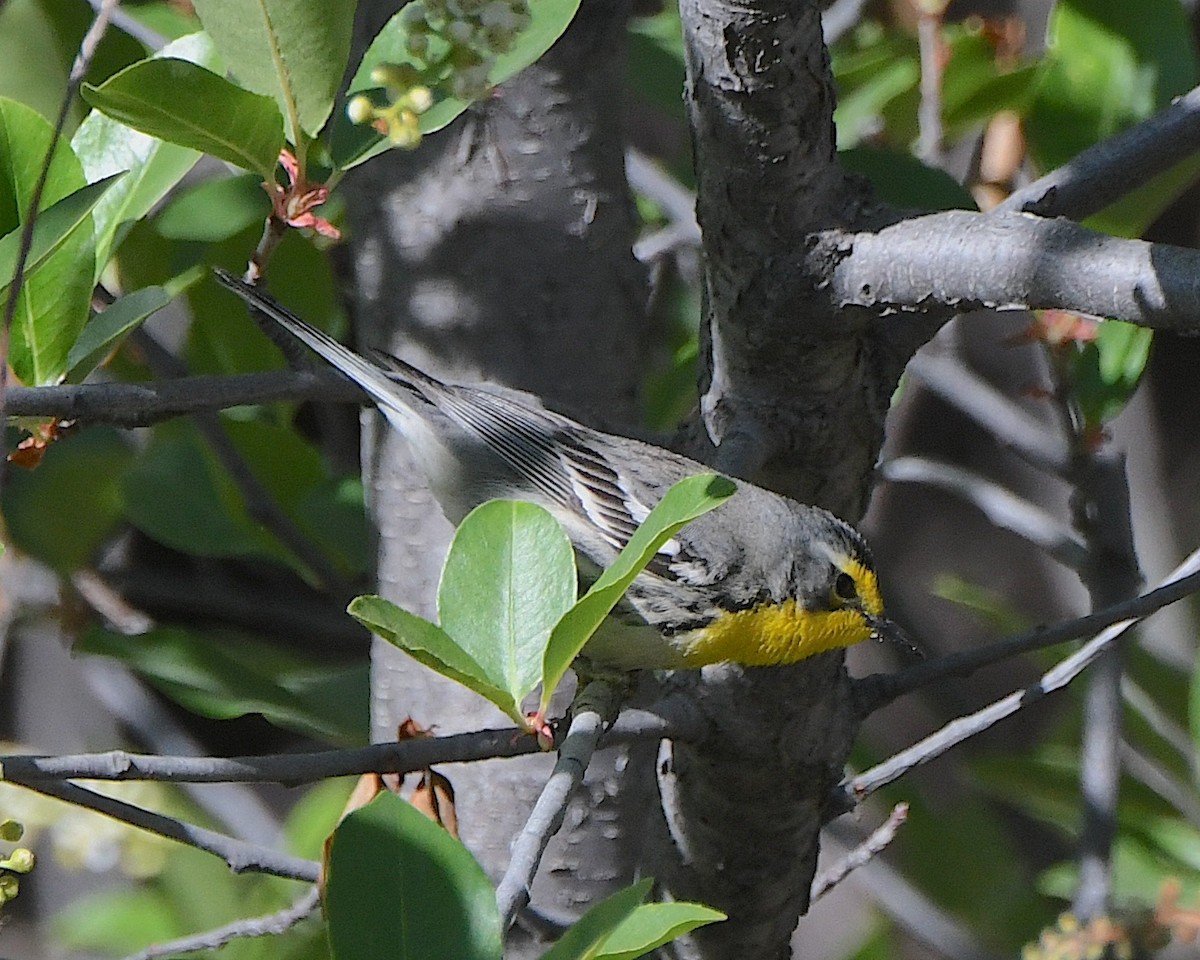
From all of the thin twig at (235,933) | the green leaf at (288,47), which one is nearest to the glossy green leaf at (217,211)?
the green leaf at (288,47)

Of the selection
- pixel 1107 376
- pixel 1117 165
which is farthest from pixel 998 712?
pixel 1107 376

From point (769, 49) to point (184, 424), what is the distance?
152cm

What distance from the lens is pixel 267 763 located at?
102 cm

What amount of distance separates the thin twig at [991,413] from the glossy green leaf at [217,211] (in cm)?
102

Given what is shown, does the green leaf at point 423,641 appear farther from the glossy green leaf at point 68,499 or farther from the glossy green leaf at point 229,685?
the glossy green leaf at point 68,499

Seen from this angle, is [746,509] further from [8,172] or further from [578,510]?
[8,172]

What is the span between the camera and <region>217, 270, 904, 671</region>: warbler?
1.77 meters

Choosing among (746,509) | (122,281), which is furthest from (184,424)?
(746,509)

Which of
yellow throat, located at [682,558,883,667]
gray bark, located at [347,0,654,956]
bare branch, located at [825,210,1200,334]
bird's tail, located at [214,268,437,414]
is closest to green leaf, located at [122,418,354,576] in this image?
bird's tail, located at [214,268,437,414]

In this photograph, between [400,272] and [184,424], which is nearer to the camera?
[400,272]

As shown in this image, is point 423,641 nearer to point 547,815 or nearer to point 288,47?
point 547,815

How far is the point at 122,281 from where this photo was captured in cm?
200

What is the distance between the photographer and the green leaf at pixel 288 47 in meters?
1.18

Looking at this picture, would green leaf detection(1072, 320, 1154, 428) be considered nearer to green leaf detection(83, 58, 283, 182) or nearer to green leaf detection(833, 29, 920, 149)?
green leaf detection(833, 29, 920, 149)
